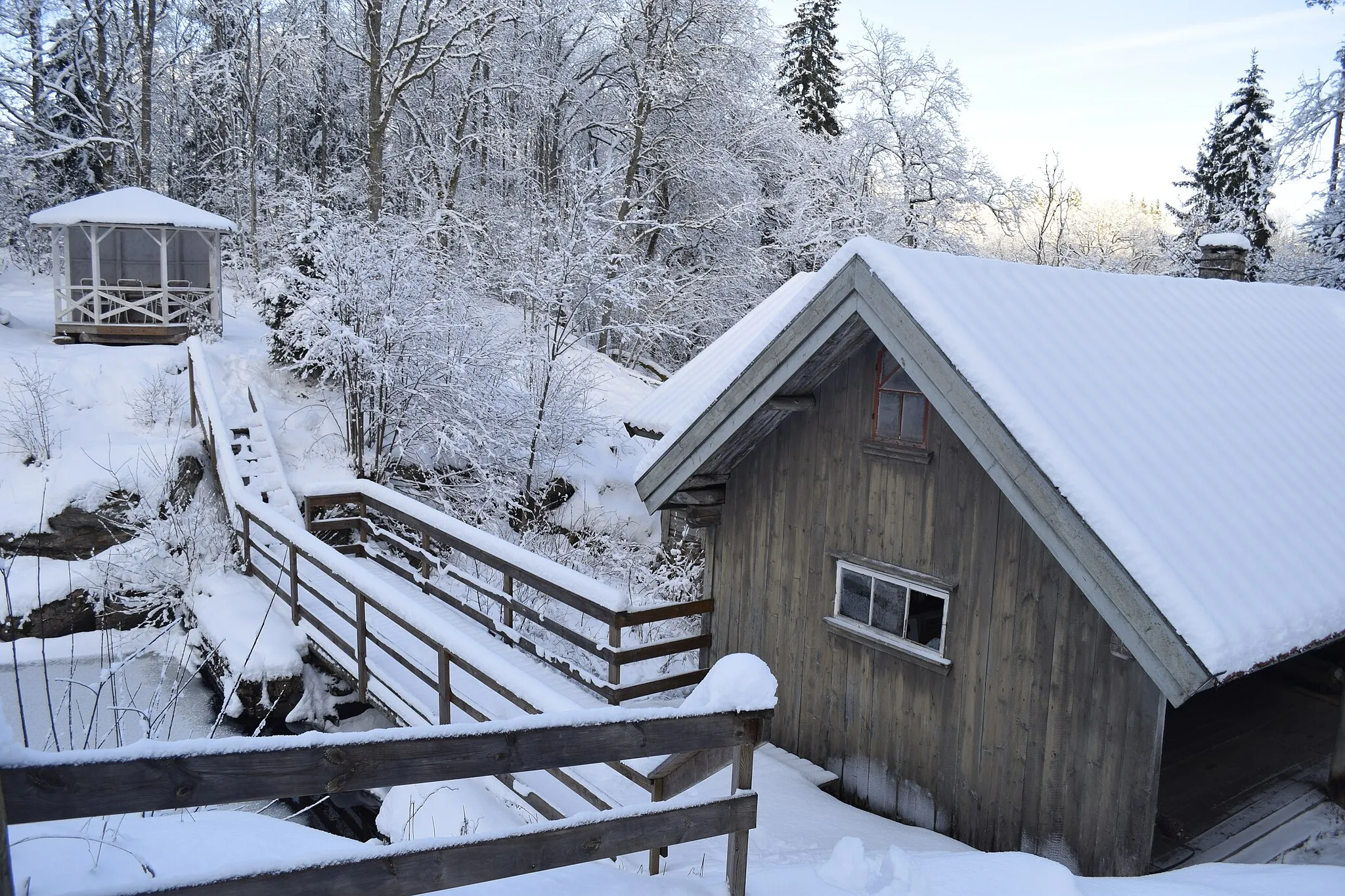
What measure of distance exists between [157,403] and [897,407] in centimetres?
1364

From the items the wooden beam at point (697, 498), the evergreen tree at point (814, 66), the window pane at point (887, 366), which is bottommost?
the wooden beam at point (697, 498)

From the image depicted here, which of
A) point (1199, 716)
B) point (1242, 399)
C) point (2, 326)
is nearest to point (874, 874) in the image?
point (1242, 399)

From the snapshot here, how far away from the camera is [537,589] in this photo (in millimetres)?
9133

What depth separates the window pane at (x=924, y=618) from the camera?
6.97m

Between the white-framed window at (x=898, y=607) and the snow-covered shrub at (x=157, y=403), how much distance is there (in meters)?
12.5

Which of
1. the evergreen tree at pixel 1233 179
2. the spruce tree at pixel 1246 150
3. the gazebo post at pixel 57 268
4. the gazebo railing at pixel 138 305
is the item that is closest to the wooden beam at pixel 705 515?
the gazebo railing at pixel 138 305

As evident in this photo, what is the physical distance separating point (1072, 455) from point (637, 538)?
1188 cm

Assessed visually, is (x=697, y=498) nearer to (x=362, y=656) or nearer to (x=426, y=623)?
(x=426, y=623)

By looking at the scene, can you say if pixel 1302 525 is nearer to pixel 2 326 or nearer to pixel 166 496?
pixel 166 496

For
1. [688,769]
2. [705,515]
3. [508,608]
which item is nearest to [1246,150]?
[705,515]

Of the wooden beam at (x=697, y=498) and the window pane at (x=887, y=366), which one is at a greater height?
the window pane at (x=887, y=366)

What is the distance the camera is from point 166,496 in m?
13.5

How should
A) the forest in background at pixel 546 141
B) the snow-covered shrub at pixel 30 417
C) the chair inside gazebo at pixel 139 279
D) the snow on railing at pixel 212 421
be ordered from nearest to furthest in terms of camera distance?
the snow on railing at pixel 212 421, the snow-covered shrub at pixel 30 417, the chair inside gazebo at pixel 139 279, the forest in background at pixel 546 141

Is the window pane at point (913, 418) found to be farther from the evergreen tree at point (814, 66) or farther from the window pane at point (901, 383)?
the evergreen tree at point (814, 66)
